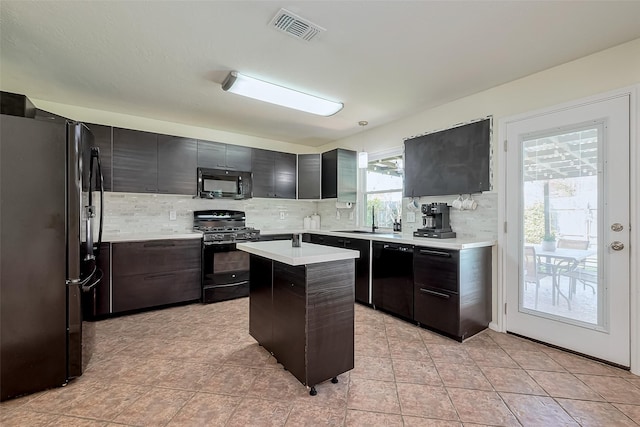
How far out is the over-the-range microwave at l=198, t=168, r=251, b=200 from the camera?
4043 millimetres

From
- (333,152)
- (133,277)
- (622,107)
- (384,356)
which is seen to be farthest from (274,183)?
(622,107)

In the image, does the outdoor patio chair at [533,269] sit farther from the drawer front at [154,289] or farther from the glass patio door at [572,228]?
the drawer front at [154,289]

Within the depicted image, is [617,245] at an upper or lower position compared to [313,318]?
upper

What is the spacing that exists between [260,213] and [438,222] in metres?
2.91

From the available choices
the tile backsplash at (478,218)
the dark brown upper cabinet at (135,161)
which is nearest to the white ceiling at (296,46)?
the dark brown upper cabinet at (135,161)

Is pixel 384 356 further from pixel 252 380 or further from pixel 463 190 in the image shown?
pixel 463 190

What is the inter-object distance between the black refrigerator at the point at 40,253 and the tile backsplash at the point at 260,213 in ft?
6.31

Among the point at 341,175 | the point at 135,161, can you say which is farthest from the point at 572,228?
the point at 135,161

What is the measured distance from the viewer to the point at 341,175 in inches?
178

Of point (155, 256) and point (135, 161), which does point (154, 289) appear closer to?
point (155, 256)

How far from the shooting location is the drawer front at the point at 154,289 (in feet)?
10.7

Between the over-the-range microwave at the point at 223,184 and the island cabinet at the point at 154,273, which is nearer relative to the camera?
the island cabinet at the point at 154,273

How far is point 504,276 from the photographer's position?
2.87m

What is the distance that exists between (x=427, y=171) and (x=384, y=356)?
7.13 feet
